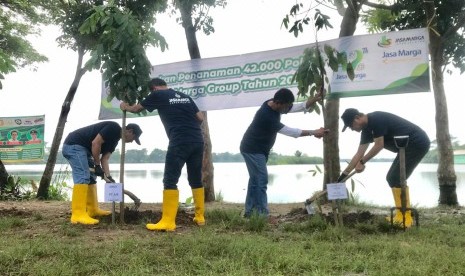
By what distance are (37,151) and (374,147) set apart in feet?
26.8

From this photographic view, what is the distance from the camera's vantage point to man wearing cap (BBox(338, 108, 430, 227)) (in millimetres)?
4473

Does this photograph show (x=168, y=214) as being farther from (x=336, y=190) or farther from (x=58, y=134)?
(x=58, y=134)

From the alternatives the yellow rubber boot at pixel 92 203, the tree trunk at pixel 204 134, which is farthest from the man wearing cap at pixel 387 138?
the tree trunk at pixel 204 134

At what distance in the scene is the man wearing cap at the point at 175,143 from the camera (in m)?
4.33

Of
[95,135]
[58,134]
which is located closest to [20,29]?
[58,134]

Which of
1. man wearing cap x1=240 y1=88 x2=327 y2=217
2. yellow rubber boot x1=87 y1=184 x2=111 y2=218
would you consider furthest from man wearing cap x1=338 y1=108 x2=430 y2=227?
yellow rubber boot x1=87 y1=184 x2=111 y2=218

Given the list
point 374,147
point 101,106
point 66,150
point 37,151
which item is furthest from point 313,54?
point 37,151

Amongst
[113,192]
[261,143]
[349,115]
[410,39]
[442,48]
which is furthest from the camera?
[442,48]

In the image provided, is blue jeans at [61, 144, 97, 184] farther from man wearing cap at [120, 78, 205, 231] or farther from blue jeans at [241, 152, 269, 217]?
blue jeans at [241, 152, 269, 217]

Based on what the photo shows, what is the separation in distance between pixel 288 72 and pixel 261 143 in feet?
7.34

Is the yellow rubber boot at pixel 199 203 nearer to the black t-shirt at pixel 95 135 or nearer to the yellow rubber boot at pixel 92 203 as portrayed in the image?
the black t-shirt at pixel 95 135

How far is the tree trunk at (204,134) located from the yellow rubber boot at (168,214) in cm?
370

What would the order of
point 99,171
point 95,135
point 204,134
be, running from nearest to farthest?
point 99,171, point 95,135, point 204,134

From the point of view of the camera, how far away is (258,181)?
497cm
